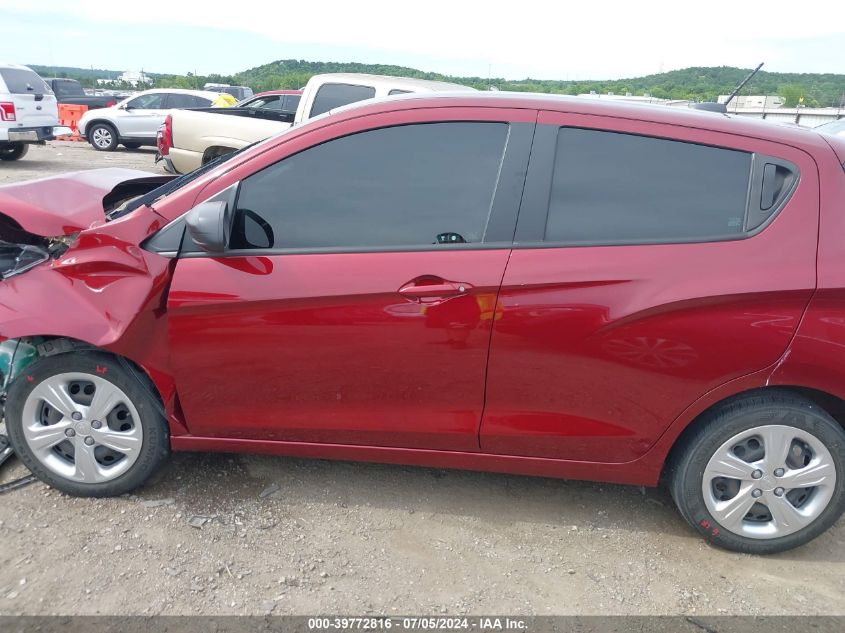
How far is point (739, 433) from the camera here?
8.71 feet

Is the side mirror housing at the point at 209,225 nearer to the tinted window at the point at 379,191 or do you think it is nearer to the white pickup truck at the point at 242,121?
the tinted window at the point at 379,191

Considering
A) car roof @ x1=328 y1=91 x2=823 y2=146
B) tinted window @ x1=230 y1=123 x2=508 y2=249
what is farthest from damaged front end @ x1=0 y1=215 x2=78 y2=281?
car roof @ x1=328 y1=91 x2=823 y2=146

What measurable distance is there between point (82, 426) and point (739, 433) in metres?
2.77

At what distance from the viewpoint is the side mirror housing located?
101 inches

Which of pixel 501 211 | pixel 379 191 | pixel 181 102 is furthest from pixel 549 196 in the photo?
pixel 181 102

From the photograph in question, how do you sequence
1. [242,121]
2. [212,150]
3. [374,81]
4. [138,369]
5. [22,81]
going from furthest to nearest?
[22,81] → [212,150] → [242,121] → [374,81] → [138,369]

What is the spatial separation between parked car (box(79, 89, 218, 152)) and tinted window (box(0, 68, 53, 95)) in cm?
355

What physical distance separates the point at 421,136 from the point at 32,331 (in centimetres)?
182

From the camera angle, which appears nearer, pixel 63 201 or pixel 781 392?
pixel 781 392

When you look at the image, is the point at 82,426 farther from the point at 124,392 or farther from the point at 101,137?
the point at 101,137

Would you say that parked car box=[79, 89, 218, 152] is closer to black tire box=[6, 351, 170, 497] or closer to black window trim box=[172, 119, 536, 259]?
black tire box=[6, 351, 170, 497]

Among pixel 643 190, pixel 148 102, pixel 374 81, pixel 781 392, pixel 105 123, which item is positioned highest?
pixel 374 81

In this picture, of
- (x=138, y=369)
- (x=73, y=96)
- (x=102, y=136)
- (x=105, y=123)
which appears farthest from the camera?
(x=73, y=96)

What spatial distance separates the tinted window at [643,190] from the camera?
8.41 ft
